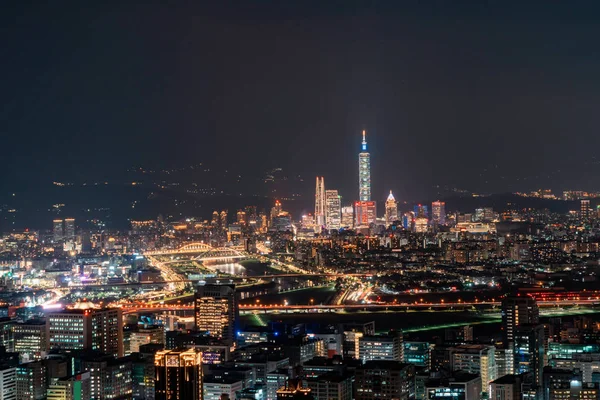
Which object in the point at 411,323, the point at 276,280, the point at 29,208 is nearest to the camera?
the point at 411,323

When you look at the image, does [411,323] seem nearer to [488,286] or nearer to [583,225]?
[488,286]

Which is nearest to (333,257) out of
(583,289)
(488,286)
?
(488,286)

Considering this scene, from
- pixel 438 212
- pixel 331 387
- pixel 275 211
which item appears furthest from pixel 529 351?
pixel 275 211

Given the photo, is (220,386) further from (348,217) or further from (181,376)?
(348,217)

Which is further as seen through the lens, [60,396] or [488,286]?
[488,286]

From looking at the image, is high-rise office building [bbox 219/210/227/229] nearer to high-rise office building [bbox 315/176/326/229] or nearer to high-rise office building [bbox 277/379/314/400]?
high-rise office building [bbox 315/176/326/229]

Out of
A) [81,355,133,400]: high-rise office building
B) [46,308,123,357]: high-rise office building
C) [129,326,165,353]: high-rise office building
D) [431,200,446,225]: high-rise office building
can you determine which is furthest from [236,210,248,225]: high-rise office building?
[81,355,133,400]: high-rise office building
